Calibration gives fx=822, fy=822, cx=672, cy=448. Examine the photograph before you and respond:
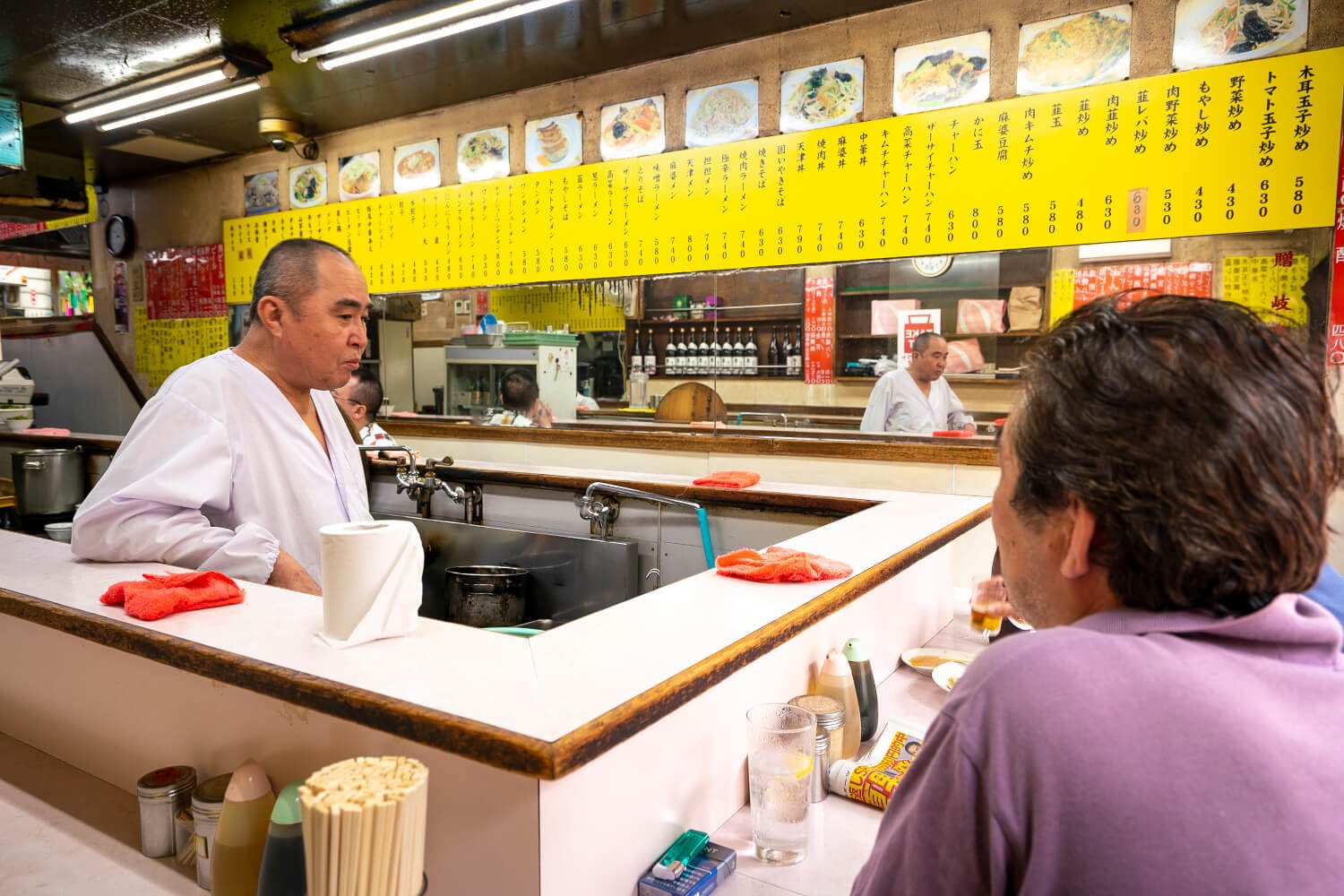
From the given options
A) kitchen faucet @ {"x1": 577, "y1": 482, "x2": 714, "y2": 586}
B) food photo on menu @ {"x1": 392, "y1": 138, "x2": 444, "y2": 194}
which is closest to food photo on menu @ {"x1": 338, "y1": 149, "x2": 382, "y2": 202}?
food photo on menu @ {"x1": 392, "y1": 138, "x2": 444, "y2": 194}

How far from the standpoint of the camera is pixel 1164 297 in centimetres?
75

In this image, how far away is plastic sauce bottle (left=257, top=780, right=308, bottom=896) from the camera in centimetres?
94

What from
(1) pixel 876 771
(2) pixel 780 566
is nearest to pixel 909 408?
(2) pixel 780 566

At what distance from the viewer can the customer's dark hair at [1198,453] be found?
667mm

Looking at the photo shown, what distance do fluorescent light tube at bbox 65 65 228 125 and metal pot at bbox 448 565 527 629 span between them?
129 inches

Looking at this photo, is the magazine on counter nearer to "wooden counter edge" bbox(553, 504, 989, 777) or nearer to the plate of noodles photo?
"wooden counter edge" bbox(553, 504, 989, 777)

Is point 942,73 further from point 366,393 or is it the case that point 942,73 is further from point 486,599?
point 366,393

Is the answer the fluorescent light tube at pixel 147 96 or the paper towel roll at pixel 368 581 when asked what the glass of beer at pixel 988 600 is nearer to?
the paper towel roll at pixel 368 581

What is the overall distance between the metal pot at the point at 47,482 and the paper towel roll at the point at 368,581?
393 cm

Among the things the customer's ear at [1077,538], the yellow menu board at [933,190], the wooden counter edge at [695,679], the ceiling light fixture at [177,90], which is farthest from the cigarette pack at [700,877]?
the ceiling light fixture at [177,90]

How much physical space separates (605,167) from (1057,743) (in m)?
4.44

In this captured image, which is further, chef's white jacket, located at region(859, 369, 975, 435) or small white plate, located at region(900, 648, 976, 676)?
chef's white jacket, located at region(859, 369, 975, 435)

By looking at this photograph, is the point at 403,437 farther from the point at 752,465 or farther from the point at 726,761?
the point at 726,761

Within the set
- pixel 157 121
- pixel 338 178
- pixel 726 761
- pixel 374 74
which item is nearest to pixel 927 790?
pixel 726 761
